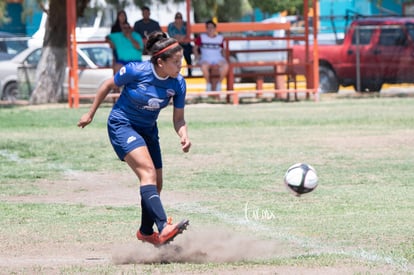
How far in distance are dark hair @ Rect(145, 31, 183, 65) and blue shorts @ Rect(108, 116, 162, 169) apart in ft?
1.77

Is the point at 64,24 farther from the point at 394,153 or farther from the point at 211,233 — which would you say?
the point at 211,233

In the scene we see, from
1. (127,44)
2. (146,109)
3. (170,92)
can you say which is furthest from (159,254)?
(127,44)

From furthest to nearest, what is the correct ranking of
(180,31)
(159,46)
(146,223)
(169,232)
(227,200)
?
1. (180,31)
2. (227,200)
3. (146,223)
4. (159,46)
5. (169,232)

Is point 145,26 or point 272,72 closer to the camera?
point 145,26

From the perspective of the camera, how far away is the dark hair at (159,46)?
7.94 m

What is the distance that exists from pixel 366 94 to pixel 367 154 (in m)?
15.6

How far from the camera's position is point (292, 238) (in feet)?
28.0

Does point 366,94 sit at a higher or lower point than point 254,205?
lower

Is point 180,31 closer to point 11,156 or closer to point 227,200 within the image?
point 11,156

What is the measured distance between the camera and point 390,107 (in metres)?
24.2

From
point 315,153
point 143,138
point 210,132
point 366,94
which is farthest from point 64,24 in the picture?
point 143,138

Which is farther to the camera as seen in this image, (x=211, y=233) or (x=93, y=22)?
(x=93, y=22)

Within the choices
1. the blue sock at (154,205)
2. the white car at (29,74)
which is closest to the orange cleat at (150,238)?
the blue sock at (154,205)

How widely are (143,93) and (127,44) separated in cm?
1708
